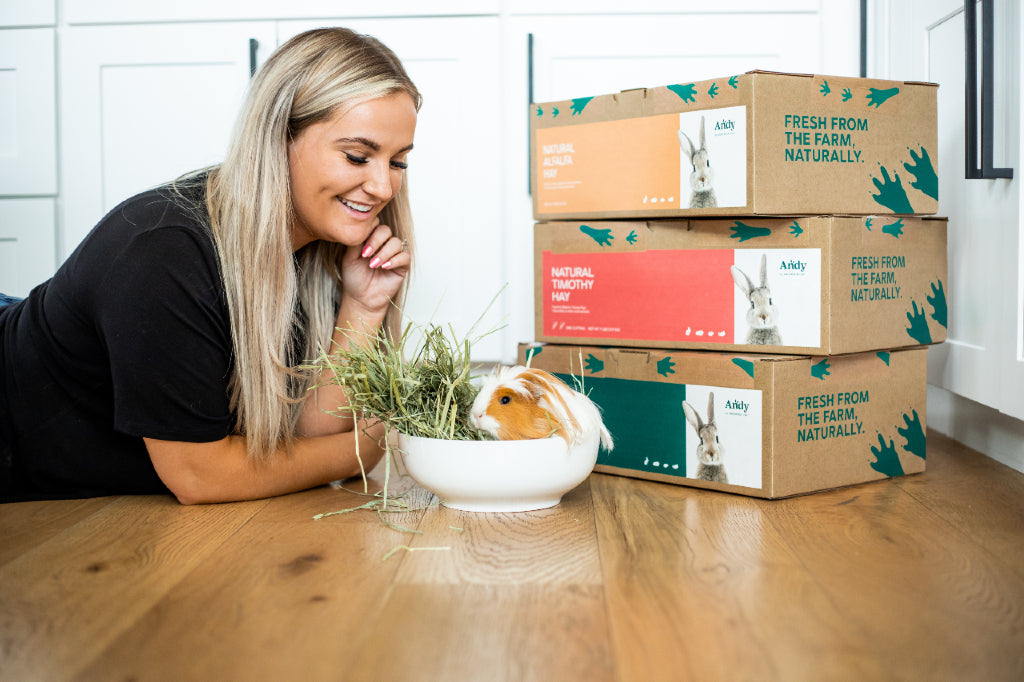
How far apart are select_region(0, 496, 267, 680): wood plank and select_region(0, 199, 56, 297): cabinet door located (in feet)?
3.01

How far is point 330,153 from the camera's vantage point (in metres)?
1.23

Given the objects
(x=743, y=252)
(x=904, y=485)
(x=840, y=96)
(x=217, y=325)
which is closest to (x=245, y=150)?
(x=217, y=325)

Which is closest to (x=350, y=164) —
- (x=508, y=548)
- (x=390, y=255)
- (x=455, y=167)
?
(x=390, y=255)

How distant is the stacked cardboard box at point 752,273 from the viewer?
1254 mm

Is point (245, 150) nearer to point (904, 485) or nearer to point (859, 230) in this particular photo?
point (859, 230)

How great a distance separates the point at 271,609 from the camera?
2.76ft

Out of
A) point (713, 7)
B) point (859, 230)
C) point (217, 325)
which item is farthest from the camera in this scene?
point (713, 7)

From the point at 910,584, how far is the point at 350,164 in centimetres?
86

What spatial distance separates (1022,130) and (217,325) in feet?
3.83

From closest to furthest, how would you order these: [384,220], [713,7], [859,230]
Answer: [859,230] < [384,220] < [713,7]

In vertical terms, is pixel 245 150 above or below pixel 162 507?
above

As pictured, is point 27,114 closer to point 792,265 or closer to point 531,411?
point 531,411

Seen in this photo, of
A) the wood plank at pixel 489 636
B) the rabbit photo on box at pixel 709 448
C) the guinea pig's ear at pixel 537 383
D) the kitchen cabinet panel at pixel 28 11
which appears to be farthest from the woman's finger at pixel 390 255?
the kitchen cabinet panel at pixel 28 11

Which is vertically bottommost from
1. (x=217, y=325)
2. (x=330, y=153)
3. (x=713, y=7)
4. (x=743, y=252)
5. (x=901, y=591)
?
(x=901, y=591)
